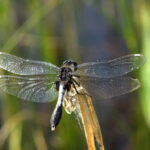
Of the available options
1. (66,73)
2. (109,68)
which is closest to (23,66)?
(66,73)

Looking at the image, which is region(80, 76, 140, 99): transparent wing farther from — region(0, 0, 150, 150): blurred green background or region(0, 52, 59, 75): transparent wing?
region(0, 0, 150, 150): blurred green background

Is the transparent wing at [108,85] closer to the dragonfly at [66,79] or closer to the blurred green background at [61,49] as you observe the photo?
the dragonfly at [66,79]

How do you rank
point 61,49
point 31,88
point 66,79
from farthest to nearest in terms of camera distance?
point 61,49 → point 31,88 → point 66,79

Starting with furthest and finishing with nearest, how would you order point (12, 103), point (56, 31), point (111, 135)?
point (111, 135) < point (56, 31) < point (12, 103)

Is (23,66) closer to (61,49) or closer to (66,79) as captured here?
(66,79)

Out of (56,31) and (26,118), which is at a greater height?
(56,31)

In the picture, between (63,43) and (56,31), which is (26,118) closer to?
(63,43)

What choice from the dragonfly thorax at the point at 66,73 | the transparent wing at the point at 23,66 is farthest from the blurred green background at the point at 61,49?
the dragonfly thorax at the point at 66,73

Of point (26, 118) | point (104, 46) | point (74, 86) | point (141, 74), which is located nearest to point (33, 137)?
point (26, 118)
